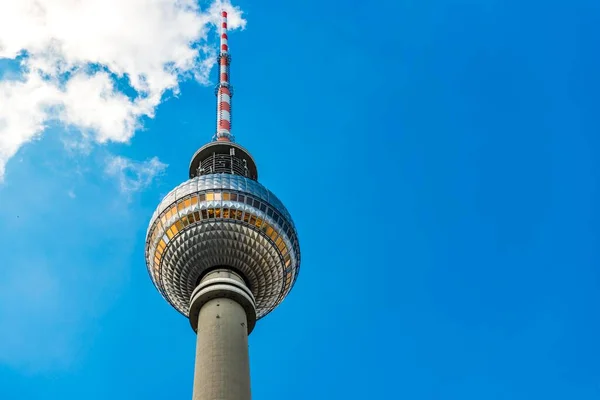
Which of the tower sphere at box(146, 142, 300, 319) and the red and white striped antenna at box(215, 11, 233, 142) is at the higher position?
the red and white striped antenna at box(215, 11, 233, 142)

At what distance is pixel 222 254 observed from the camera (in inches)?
1706

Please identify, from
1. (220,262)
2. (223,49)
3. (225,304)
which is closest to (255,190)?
(220,262)

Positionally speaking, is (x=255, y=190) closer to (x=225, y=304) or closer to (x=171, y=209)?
(x=171, y=209)

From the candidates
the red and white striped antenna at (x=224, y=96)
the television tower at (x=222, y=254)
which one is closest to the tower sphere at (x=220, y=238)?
the television tower at (x=222, y=254)

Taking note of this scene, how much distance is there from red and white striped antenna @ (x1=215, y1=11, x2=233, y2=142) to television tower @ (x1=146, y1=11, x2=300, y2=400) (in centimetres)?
675

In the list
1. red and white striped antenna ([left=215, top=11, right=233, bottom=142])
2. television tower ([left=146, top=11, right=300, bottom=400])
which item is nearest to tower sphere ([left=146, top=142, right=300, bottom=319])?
television tower ([left=146, top=11, right=300, bottom=400])

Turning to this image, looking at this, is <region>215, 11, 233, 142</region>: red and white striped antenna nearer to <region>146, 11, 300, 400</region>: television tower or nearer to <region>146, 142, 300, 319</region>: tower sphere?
<region>146, 11, 300, 400</region>: television tower

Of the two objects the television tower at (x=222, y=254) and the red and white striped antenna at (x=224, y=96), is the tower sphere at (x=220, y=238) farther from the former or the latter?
the red and white striped antenna at (x=224, y=96)

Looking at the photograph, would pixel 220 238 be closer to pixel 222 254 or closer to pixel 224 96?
pixel 222 254

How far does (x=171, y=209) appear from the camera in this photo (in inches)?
1764

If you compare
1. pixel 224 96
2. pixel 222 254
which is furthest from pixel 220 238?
pixel 224 96

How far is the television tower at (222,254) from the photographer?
40.7m

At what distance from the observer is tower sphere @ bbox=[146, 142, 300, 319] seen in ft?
143

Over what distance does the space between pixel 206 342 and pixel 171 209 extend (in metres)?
10.5
